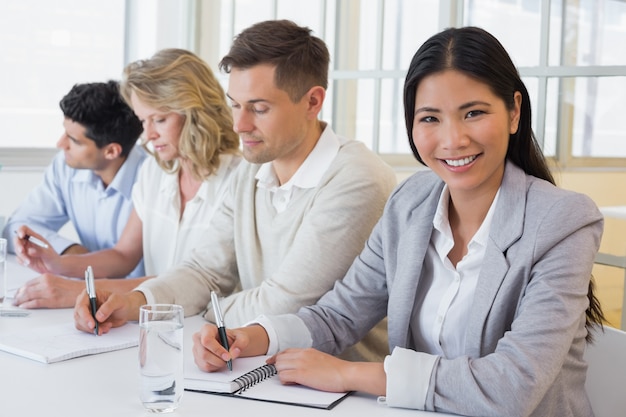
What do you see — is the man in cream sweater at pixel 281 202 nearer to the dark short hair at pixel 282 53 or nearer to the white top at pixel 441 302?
the dark short hair at pixel 282 53

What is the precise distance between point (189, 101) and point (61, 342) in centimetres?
105

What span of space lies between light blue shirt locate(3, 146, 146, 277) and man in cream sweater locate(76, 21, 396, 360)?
76cm

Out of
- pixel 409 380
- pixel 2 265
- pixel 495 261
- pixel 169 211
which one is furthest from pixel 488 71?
pixel 169 211

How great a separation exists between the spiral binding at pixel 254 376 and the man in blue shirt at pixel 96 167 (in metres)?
1.41

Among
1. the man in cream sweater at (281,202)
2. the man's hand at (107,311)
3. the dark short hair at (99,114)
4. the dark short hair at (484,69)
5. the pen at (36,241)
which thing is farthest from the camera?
the dark short hair at (99,114)

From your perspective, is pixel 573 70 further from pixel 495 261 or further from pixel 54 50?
pixel 54 50

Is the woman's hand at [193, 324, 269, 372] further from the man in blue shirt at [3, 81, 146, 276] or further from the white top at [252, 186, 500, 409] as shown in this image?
the man in blue shirt at [3, 81, 146, 276]

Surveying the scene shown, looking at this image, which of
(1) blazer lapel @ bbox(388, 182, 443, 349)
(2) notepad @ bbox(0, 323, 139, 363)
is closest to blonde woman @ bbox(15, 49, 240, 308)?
(2) notepad @ bbox(0, 323, 139, 363)

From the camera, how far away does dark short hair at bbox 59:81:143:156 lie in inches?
113

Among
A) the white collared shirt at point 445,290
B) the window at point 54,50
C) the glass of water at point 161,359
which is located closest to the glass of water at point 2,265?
the glass of water at point 161,359

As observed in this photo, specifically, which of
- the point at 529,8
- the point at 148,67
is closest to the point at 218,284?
the point at 148,67

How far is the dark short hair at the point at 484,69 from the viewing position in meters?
1.47

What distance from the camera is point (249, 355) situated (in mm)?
1554

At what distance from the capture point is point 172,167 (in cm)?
258
